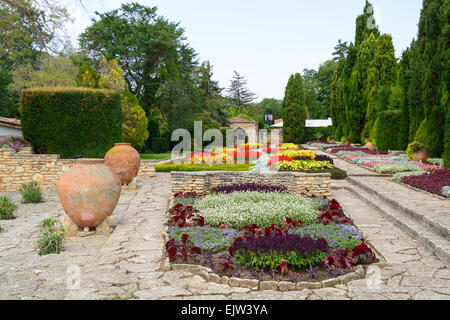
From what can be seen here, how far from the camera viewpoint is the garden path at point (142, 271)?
3.51 m

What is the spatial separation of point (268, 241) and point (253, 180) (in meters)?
5.03

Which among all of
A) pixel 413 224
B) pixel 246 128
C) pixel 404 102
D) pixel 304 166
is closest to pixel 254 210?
pixel 413 224

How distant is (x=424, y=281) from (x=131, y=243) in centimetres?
369

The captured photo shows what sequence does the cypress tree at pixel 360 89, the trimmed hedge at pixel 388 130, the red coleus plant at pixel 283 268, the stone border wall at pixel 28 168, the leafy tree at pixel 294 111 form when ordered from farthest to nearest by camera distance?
the leafy tree at pixel 294 111 → the cypress tree at pixel 360 89 → the trimmed hedge at pixel 388 130 → the stone border wall at pixel 28 168 → the red coleus plant at pixel 283 268

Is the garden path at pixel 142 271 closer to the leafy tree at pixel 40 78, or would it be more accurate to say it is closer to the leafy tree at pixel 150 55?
the leafy tree at pixel 150 55

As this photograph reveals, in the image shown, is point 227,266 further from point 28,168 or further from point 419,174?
point 28,168

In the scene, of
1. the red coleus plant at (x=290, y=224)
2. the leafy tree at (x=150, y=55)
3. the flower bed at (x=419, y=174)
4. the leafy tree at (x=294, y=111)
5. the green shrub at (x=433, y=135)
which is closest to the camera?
the red coleus plant at (x=290, y=224)

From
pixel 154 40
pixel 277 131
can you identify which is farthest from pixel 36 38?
pixel 277 131

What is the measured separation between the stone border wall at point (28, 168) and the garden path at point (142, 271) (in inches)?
192

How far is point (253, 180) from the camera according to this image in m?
9.29

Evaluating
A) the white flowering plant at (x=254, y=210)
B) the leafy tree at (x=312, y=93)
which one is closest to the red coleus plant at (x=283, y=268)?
the white flowering plant at (x=254, y=210)

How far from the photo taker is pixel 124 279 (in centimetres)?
384

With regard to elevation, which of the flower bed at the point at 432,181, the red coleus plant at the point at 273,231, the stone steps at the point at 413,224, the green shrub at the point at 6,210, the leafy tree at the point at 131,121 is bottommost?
the green shrub at the point at 6,210

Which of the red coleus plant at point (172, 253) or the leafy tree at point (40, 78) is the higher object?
the leafy tree at point (40, 78)
